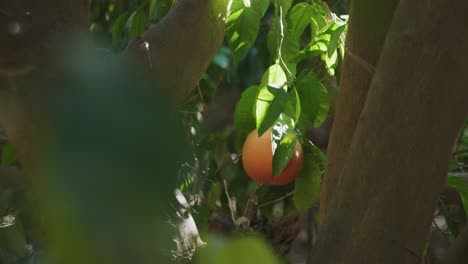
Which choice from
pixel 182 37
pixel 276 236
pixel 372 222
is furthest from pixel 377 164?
pixel 276 236

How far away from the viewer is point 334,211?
0.69 metres

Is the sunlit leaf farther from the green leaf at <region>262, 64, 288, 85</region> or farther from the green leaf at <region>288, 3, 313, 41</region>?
the green leaf at <region>288, 3, 313, 41</region>

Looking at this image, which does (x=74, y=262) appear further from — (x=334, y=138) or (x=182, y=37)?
(x=334, y=138)

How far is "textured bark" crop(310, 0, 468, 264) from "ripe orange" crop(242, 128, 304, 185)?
1.46ft

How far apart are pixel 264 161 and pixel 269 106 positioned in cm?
28

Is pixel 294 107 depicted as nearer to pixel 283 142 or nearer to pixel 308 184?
pixel 283 142

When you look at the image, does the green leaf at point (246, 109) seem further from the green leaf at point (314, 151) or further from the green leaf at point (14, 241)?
the green leaf at point (14, 241)

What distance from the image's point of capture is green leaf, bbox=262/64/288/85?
1000 mm

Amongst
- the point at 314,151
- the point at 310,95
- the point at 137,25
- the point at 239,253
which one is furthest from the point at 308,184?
the point at 239,253

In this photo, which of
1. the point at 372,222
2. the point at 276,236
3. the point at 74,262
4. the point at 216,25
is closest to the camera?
the point at 74,262

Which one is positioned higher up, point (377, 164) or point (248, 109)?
point (377, 164)

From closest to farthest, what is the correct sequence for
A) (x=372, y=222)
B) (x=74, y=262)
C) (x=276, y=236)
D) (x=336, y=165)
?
(x=74, y=262) → (x=372, y=222) → (x=336, y=165) → (x=276, y=236)

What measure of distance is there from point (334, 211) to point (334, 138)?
0.29 m

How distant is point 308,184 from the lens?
45.6 inches
